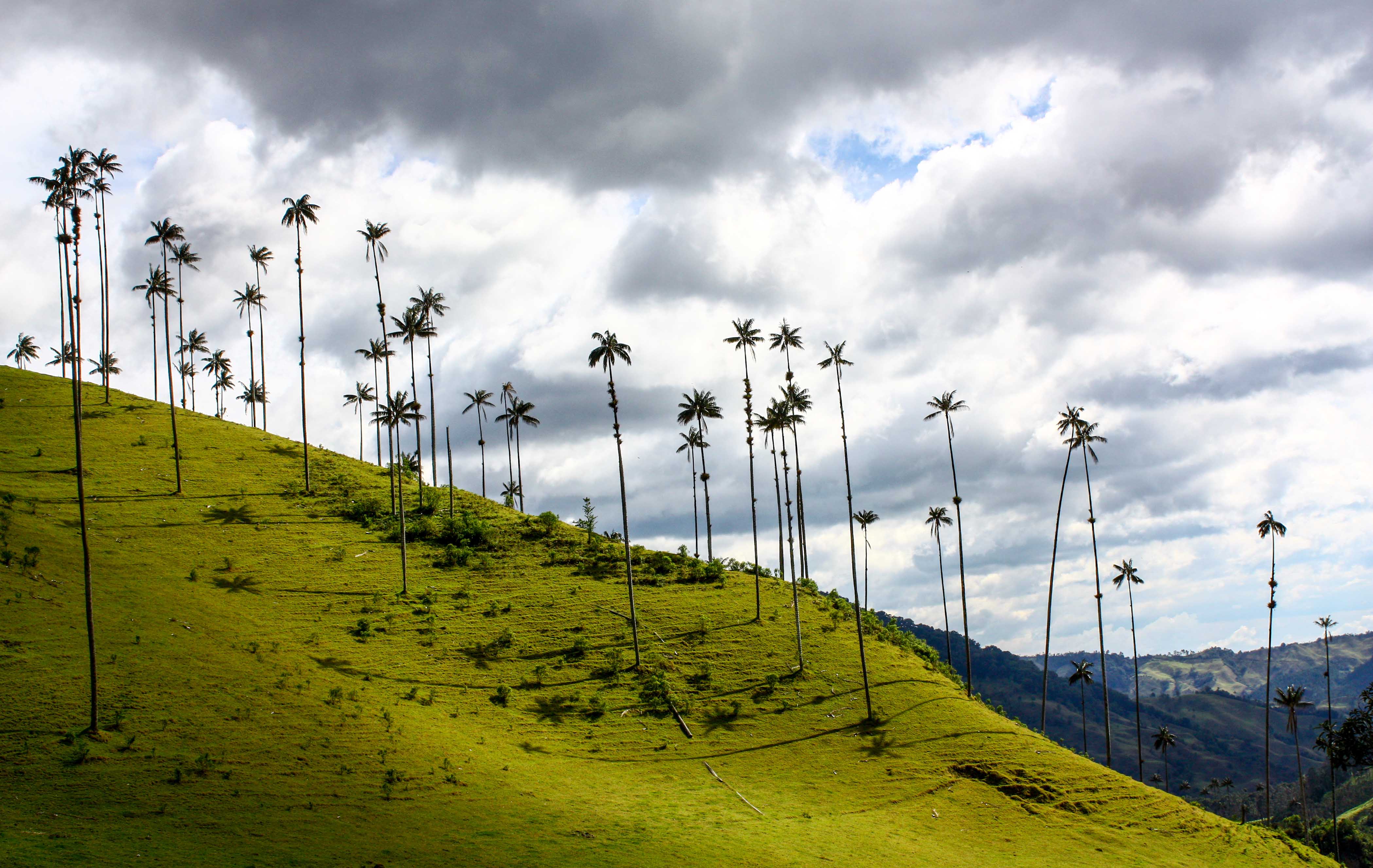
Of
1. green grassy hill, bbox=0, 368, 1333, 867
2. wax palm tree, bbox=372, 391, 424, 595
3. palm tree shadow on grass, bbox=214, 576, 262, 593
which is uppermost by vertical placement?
A: wax palm tree, bbox=372, 391, 424, 595

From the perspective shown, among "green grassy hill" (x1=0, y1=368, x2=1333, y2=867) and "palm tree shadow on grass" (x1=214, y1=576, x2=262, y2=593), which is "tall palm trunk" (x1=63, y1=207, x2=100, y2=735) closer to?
"green grassy hill" (x1=0, y1=368, x2=1333, y2=867)

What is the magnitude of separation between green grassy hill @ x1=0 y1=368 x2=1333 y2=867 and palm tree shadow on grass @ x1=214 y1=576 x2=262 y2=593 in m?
0.29

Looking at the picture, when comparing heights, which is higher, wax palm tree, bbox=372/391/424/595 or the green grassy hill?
wax palm tree, bbox=372/391/424/595

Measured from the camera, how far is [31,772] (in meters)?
36.5

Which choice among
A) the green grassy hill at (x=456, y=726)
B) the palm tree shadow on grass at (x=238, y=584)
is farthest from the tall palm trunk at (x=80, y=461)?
the palm tree shadow on grass at (x=238, y=584)

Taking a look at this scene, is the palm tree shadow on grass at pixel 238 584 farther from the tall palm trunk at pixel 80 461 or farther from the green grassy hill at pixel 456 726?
the tall palm trunk at pixel 80 461

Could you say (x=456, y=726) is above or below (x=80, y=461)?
below

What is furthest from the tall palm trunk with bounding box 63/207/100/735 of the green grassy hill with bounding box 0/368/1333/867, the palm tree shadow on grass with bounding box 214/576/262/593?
the palm tree shadow on grass with bounding box 214/576/262/593

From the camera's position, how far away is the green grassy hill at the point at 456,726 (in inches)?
1448

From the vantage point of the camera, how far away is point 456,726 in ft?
169

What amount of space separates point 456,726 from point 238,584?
25.6 meters

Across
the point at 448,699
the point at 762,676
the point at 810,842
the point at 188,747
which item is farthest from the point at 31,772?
the point at 762,676

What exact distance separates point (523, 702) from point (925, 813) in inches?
1046

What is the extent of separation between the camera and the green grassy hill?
36.8m
